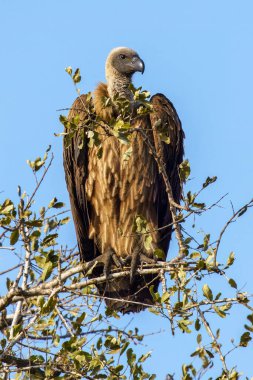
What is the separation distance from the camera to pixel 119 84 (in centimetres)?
909

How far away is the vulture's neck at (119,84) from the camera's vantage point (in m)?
8.95

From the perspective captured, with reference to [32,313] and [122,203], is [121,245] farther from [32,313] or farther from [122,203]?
[32,313]

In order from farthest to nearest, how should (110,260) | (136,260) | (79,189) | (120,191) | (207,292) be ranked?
(79,189) → (120,191) → (110,260) → (136,260) → (207,292)

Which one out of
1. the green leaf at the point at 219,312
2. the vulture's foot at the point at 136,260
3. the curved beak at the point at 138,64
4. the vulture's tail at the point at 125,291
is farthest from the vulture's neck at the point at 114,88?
the green leaf at the point at 219,312

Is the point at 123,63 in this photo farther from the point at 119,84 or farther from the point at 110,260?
the point at 110,260

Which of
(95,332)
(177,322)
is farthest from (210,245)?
(95,332)

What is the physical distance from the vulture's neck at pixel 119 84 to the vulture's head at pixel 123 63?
2 centimetres

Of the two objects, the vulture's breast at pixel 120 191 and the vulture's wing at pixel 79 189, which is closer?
the vulture's breast at pixel 120 191

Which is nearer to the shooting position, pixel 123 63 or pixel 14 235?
pixel 14 235

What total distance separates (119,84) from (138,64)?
334mm

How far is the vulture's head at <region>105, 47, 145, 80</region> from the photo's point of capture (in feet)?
30.3

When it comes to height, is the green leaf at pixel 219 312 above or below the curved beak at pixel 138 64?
below

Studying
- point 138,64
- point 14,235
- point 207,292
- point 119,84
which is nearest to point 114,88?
point 119,84

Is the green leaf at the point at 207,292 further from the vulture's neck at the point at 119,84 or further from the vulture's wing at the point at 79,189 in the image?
the vulture's neck at the point at 119,84
